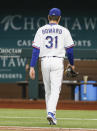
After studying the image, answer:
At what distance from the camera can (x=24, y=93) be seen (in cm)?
1420

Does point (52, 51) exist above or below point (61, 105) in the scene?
above

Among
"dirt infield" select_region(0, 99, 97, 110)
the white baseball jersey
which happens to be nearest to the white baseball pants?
the white baseball jersey

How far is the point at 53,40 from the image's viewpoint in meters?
7.96

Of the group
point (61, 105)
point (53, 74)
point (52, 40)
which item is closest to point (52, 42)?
point (52, 40)

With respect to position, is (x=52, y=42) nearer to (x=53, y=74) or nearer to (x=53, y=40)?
(x=53, y=40)

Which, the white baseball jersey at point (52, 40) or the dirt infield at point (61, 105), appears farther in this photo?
the dirt infield at point (61, 105)

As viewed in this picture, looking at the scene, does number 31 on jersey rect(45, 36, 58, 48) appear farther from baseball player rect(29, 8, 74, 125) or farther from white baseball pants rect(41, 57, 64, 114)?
white baseball pants rect(41, 57, 64, 114)

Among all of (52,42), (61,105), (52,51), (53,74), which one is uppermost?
(52,42)

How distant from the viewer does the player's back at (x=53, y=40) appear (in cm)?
795

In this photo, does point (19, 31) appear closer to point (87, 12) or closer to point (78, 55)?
point (87, 12)

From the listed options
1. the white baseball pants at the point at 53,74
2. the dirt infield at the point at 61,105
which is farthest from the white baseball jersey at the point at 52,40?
the dirt infield at the point at 61,105

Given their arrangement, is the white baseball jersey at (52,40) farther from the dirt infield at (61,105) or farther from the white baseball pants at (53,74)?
the dirt infield at (61,105)

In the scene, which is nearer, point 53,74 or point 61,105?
point 53,74

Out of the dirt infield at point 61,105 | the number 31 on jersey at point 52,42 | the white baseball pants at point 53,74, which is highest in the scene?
the number 31 on jersey at point 52,42
